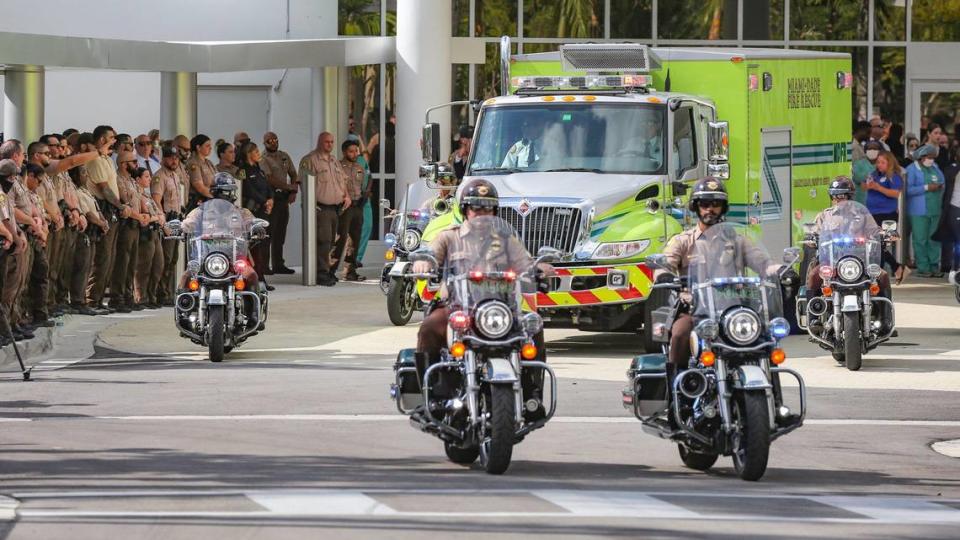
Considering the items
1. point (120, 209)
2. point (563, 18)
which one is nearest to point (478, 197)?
point (120, 209)

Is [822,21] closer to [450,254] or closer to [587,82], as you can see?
[587,82]

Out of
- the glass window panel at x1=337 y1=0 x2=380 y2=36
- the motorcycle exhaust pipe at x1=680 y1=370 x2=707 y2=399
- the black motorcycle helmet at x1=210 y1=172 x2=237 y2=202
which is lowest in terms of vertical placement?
the motorcycle exhaust pipe at x1=680 y1=370 x2=707 y2=399

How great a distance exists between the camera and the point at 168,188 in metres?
23.8

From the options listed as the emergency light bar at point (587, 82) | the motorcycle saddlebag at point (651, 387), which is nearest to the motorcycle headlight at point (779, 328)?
the motorcycle saddlebag at point (651, 387)

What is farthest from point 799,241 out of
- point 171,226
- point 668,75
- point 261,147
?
point 261,147

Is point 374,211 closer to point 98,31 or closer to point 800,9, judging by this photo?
point 98,31

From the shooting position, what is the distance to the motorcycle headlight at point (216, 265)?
18.7 metres

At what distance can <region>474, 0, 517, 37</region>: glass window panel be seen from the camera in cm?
3309

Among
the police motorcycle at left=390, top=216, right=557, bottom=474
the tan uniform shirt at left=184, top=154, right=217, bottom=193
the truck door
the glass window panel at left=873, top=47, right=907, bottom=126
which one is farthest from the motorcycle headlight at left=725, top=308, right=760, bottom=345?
the glass window panel at left=873, top=47, right=907, bottom=126

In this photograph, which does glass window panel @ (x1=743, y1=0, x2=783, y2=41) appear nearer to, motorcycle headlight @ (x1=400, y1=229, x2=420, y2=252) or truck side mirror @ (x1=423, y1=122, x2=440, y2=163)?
motorcycle headlight @ (x1=400, y1=229, x2=420, y2=252)

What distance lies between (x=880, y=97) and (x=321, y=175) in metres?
10.6

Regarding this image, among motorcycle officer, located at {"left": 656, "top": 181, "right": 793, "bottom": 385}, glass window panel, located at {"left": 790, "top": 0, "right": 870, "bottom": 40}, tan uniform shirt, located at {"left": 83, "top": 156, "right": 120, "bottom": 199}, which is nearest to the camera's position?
motorcycle officer, located at {"left": 656, "top": 181, "right": 793, "bottom": 385}

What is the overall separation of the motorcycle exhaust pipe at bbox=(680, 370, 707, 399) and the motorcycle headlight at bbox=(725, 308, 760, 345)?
31 centimetres

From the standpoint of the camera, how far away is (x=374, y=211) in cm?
3272
